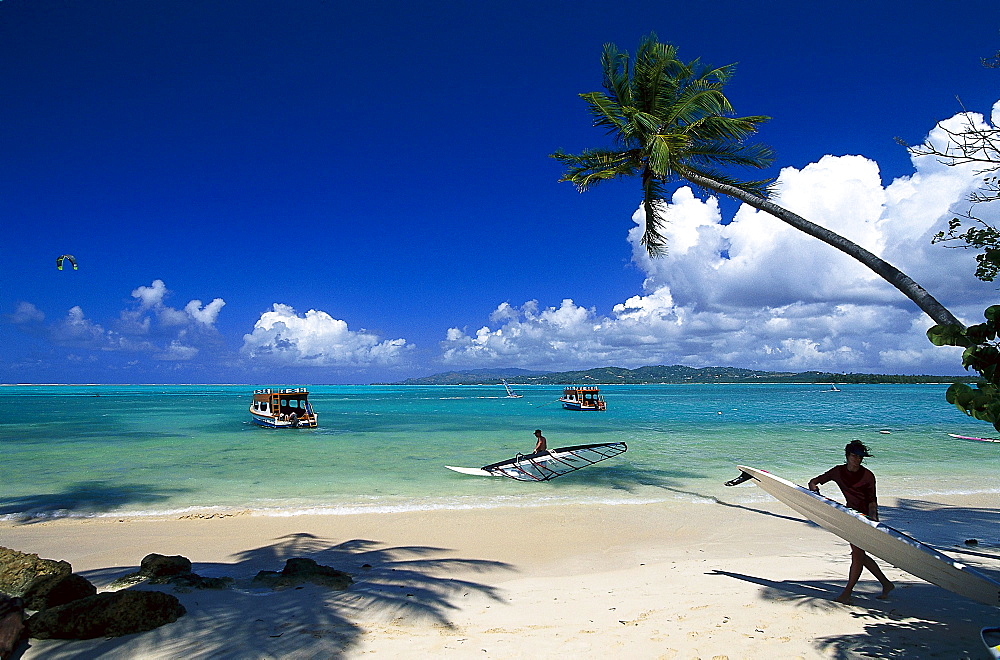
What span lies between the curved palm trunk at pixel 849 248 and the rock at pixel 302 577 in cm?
611

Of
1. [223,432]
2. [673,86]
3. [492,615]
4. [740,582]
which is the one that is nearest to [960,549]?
[740,582]

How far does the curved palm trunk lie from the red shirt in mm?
1571

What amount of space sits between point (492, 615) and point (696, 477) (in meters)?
11.4

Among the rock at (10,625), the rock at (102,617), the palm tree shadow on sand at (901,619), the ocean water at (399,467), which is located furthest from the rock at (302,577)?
the ocean water at (399,467)

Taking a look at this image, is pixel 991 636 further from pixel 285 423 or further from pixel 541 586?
pixel 285 423

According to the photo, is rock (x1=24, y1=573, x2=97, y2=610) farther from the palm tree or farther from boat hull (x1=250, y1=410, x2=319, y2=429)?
boat hull (x1=250, y1=410, x2=319, y2=429)

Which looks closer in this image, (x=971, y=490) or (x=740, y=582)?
(x=740, y=582)

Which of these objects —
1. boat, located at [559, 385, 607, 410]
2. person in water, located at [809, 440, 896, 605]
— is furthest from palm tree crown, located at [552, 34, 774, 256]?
boat, located at [559, 385, 607, 410]

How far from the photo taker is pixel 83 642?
398cm

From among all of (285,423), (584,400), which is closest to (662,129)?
(285,423)

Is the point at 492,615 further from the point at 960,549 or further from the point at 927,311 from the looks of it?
the point at 960,549

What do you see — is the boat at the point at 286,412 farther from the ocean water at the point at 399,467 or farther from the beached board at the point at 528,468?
the beached board at the point at 528,468

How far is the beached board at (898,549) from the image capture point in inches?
146

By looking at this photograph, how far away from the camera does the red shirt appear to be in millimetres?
5004
